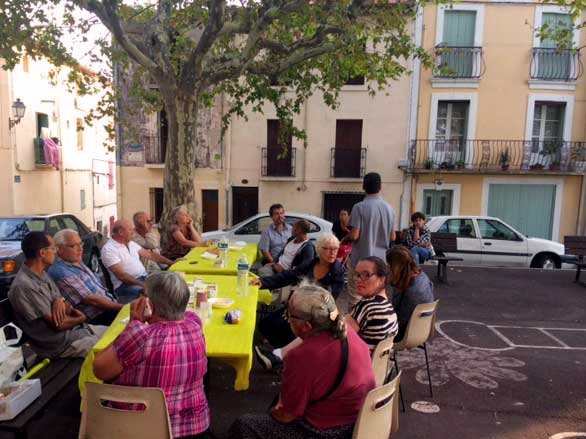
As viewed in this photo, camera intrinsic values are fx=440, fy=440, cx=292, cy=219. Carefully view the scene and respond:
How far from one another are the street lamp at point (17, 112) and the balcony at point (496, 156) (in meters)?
13.3

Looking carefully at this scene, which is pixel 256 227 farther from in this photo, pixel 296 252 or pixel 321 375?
pixel 321 375

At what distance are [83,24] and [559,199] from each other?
15.6m

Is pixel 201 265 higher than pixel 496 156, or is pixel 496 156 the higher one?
pixel 496 156

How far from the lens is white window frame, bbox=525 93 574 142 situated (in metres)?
15.1

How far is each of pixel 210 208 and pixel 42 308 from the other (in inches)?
537

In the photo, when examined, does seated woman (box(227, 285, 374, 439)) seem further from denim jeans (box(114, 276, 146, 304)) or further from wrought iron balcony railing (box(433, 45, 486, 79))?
wrought iron balcony railing (box(433, 45, 486, 79))

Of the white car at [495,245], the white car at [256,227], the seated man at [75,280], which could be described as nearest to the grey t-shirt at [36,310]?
the seated man at [75,280]

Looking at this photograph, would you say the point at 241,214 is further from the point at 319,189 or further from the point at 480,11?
the point at 480,11

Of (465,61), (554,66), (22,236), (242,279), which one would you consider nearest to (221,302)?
(242,279)

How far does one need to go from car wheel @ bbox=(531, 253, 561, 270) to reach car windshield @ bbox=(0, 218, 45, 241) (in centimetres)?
1095

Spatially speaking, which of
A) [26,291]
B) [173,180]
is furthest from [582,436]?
[173,180]

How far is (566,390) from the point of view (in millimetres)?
4188

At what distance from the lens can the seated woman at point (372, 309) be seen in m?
3.12

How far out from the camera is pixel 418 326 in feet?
12.2
